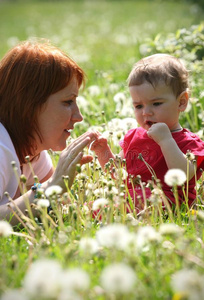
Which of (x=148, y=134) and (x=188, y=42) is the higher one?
(x=188, y=42)

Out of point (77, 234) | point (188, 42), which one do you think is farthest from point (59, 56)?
point (188, 42)

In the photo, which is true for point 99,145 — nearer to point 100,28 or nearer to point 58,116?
point 58,116

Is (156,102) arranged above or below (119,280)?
above

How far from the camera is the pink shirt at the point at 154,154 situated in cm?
296

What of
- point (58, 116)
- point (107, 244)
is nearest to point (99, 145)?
point (58, 116)

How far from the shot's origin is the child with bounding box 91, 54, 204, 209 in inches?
111

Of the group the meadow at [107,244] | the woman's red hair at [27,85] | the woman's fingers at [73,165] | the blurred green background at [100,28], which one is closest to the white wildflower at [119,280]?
the meadow at [107,244]

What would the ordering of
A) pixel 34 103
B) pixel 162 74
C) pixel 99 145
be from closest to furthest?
pixel 162 74
pixel 34 103
pixel 99 145

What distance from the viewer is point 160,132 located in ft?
9.26

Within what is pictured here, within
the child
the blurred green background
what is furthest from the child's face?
the blurred green background

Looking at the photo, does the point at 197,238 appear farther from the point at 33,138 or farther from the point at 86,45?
the point at 86,45

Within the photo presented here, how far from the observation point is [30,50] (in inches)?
123

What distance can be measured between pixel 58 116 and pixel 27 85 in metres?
0.25

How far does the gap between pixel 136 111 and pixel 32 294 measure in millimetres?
1695
